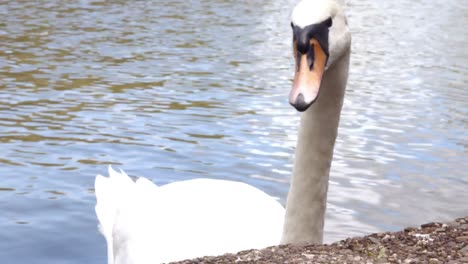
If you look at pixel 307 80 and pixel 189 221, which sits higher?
pixel 307 80

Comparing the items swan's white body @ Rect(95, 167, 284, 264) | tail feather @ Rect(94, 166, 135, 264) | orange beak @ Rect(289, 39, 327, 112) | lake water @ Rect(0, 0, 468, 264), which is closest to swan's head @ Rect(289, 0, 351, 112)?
orange beak @ Rect(289, 39, 327, 112)

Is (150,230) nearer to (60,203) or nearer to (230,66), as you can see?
(60,203)

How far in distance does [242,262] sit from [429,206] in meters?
3.87

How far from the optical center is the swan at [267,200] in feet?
12.6

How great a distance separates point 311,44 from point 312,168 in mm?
743

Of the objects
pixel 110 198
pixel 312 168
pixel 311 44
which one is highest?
pixel 311 44

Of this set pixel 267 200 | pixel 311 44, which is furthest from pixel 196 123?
pixel 311 44

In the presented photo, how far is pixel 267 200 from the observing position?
17.2 feet

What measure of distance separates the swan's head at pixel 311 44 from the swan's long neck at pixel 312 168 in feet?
1.14

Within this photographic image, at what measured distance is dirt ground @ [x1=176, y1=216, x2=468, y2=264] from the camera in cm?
362

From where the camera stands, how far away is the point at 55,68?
12.3m

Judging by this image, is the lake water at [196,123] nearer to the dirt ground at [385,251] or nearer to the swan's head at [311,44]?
the dirt ground at [385,251]

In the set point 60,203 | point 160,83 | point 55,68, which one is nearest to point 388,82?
point 160,83

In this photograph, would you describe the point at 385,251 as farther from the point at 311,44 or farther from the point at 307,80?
the point at 311,44
